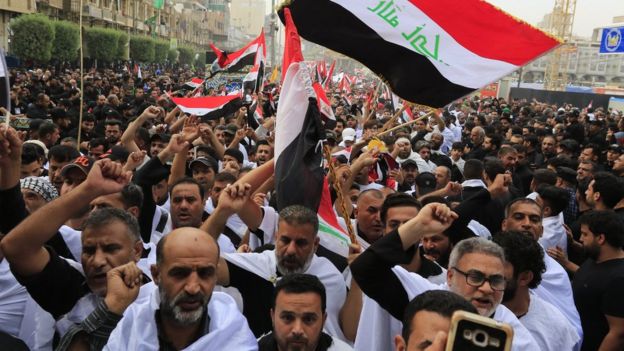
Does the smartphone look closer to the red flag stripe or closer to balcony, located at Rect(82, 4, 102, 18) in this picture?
the red flag stripe

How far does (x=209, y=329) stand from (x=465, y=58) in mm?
3341

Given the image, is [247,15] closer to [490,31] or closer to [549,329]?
[490,31]

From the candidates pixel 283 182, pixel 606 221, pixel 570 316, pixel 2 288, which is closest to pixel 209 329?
pixel 2 288

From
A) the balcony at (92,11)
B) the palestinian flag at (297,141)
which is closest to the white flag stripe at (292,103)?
the palestinian flag at (297,141)

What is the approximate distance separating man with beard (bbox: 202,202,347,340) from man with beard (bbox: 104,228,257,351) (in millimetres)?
578

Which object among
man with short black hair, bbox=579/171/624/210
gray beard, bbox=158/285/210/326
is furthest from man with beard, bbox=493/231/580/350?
man with short black hair, bbox=579/171/624/210

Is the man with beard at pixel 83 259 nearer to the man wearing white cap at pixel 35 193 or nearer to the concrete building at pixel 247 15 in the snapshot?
the man wearing white cap at pixel 35 193

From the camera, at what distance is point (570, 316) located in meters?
3.68

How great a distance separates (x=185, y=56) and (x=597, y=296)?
7145cm

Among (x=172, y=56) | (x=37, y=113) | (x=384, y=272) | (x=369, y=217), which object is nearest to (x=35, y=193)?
(x=369, y=217)

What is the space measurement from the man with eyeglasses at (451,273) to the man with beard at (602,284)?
1203mm

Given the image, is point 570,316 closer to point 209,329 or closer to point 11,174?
point 209,329

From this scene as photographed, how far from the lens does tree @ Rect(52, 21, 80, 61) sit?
112ft

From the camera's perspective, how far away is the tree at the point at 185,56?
7112cm
